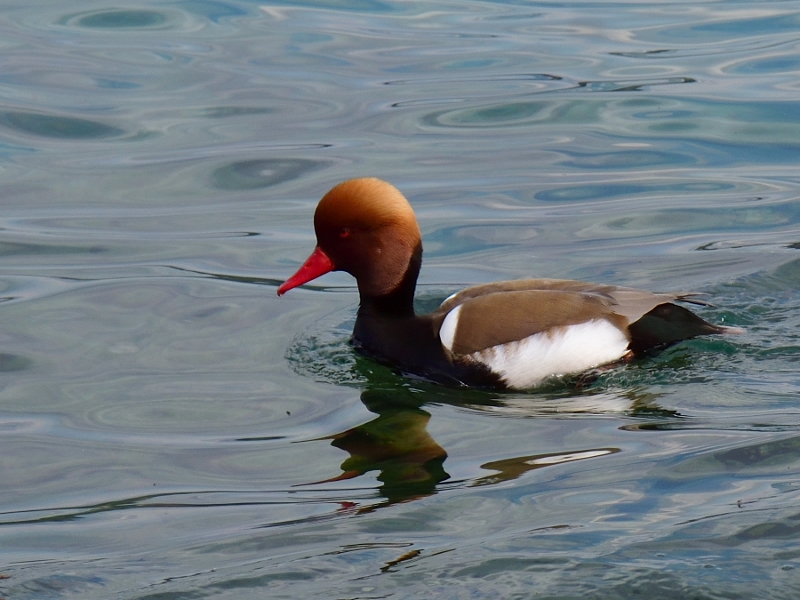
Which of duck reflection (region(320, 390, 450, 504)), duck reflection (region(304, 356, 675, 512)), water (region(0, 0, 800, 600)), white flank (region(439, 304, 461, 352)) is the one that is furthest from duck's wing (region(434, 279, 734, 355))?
duck reflection (region(320, 390, 450, 504))

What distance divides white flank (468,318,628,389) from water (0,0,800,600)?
0.12 m

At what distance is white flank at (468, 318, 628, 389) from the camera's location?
5816mm

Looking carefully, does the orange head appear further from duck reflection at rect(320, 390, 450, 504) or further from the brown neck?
duck reflection at rect(320, 390, 450, 504)

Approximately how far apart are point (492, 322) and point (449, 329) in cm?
22

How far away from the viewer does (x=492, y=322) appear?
5.87 metres

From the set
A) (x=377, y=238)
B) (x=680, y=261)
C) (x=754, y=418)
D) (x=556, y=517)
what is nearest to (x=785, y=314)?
(x=680, y=261)

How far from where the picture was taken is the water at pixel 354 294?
12.7 feet

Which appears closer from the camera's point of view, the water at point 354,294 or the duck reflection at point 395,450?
the water at point 354,294

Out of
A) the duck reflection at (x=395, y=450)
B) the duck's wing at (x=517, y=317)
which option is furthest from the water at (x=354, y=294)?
the duck's wing at (x=517, y=317)

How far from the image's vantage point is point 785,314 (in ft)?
21.6

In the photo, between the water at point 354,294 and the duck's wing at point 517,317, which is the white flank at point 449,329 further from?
the water at point 354,294

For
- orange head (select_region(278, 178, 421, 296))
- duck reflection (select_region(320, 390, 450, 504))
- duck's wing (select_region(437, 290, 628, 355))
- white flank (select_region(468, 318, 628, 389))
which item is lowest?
duck reflection (select_region(320, 390, 450, 504))

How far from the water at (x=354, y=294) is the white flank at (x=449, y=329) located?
0.23 m

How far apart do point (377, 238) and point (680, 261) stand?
2.33m
